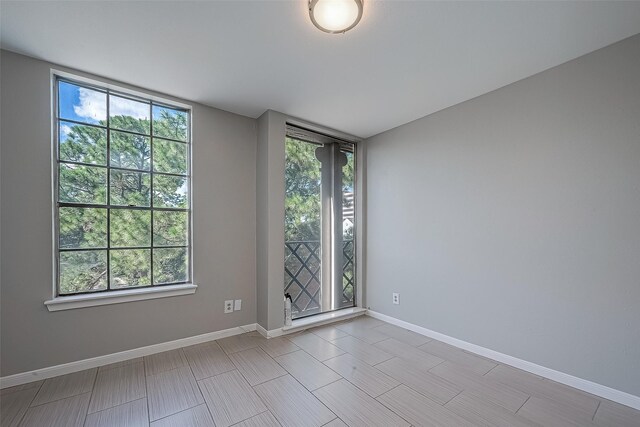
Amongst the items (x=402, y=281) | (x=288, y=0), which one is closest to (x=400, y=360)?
(x=402, y=281)

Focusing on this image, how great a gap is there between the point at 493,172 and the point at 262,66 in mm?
2105

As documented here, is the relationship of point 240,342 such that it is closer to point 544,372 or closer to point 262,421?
point 262,421

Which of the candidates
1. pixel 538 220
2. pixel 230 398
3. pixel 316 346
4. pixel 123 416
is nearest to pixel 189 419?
pixel 230 398

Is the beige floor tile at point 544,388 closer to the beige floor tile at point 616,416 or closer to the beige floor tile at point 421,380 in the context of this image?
the beige floor tile at point 616,416

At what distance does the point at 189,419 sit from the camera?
1.54 m

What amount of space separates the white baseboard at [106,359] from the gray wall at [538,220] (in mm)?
2015

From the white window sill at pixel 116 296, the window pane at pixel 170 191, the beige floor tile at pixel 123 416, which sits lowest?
the beige floor tile at pixel 123 416

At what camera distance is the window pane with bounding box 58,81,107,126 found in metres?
2.07

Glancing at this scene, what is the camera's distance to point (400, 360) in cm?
224

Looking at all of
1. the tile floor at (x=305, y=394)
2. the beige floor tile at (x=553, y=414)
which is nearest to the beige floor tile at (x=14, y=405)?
the tile floor at (x=305, y=394)

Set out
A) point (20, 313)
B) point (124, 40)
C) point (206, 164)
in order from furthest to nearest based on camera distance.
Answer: point (206, 164) < point (20, 313) < point (124, 40)

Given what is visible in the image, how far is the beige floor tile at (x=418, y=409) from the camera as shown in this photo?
1.52m

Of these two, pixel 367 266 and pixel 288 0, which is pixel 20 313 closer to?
pixel 288 0

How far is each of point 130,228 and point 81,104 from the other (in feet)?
3.47
